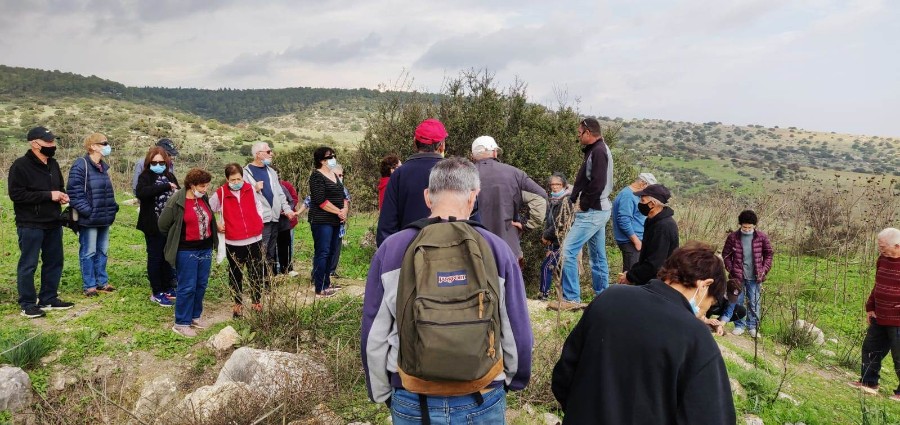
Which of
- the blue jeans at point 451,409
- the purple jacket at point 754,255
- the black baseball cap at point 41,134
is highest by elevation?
the black baseball cap at point 41,134

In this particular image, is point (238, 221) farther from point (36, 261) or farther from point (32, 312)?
Result: point (32, 312)

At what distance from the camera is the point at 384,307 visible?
7.23 feet

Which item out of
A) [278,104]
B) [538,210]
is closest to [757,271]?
[538,210]

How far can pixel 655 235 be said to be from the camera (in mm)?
4867

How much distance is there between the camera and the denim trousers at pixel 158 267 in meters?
6.34

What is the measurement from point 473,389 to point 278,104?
8186 centimetres

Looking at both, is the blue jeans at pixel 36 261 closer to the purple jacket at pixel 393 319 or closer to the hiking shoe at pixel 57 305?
the hiking shoe at pixel 57 305

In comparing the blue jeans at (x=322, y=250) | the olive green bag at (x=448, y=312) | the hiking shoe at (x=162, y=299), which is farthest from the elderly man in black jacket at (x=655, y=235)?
the hiking shoe at (x=162, y=299)

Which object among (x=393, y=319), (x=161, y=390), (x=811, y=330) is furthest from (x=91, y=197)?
(x=811, y=330)

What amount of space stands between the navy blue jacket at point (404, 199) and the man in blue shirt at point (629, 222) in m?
Result: 3.31

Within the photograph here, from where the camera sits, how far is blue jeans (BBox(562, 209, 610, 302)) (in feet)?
19.9

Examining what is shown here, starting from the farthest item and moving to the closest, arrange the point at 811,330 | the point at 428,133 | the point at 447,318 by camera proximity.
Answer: the point at 811,330 < the point at 428,133 < the point at 447,318

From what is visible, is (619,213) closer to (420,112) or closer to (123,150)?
(420,112)

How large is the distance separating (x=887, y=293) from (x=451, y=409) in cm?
567
